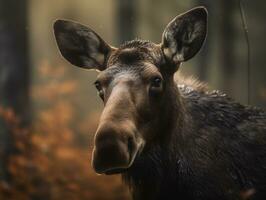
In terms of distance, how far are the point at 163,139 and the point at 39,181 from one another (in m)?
4.97

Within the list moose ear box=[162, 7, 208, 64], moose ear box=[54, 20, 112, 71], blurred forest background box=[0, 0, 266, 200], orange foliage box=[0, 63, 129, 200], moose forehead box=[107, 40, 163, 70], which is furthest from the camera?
blurred forest background box=[0, 0, 266, 200]

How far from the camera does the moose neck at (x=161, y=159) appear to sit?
5.93 meters

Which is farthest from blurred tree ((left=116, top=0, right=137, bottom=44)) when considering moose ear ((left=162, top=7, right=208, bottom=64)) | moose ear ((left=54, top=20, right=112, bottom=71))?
moose ear ((left=162, top=7, right=208, bottom=64))

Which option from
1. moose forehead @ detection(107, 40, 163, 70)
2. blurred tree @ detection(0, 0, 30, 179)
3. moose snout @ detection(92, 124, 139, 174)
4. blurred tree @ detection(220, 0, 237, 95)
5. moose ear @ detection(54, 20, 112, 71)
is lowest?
moose snout @ detection(92, 124, 139, 174)

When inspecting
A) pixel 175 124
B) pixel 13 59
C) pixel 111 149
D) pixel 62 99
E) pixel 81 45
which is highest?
pixel 62 99

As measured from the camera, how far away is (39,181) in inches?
415

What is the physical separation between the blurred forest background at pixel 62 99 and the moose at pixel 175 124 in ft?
14.8

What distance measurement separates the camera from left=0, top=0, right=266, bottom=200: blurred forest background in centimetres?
1066

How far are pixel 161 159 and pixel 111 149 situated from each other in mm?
1161

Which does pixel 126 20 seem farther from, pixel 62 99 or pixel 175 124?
pixel 175 124

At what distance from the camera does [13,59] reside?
11086 millimetres

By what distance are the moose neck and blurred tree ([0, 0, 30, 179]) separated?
5.34 m

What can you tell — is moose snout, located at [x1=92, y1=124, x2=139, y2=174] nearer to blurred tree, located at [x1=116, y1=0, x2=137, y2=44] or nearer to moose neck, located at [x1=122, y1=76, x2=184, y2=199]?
moose neck, located at [x1=122, y1=76, x2=184, y2=199]

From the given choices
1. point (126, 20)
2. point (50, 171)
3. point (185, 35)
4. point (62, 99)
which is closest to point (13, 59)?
point (50, 171)
